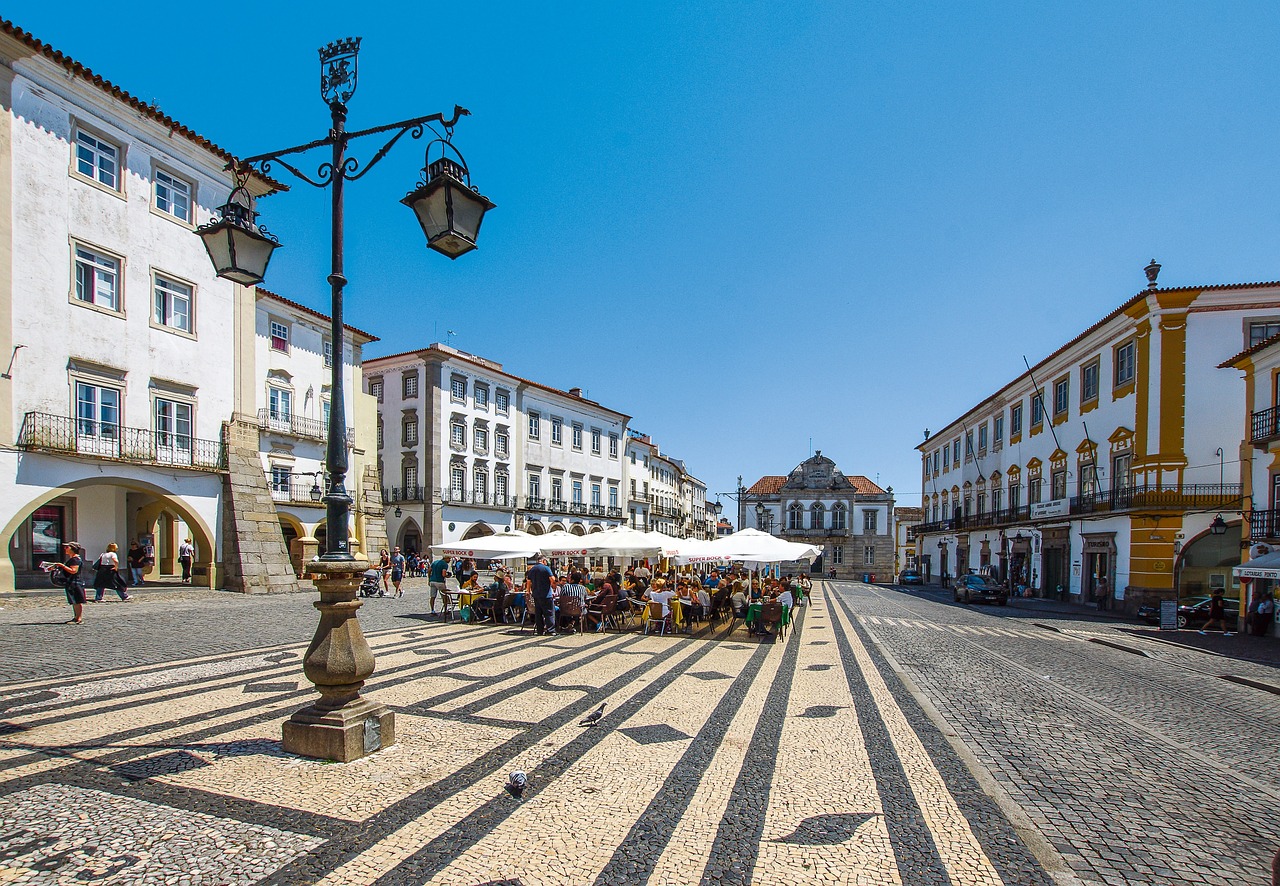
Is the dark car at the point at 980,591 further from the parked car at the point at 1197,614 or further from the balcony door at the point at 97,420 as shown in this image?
the balcony door at the point at 97,420

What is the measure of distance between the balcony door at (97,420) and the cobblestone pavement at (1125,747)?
1972 centimetres

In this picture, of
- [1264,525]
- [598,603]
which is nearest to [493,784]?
[598,603]

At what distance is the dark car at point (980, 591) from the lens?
91.0 feet

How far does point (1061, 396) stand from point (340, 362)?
35.0 meters

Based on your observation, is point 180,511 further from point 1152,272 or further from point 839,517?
point 839,517

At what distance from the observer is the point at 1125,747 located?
6.24m

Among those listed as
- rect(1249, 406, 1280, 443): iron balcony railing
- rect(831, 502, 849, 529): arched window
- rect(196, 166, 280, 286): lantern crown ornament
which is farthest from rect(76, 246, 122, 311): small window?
rect(831, 502, 849, 529): arched window

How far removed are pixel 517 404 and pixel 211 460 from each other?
23282 millimetres

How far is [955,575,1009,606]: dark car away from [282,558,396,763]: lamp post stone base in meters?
28.6

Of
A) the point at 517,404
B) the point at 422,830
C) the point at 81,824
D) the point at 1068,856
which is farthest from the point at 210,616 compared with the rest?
the point at 517,404

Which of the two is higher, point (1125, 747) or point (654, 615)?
point (1125, 747)

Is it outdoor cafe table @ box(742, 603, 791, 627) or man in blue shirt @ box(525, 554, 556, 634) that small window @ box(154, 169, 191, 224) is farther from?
outdoor cafe table @ box(742, 603, 791, 627)

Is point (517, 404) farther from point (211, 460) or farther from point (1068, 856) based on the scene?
point (1068, 856)

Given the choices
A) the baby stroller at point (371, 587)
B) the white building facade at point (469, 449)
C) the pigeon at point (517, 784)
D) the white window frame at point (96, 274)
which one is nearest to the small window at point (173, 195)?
the white window frame at point (96, 274)
